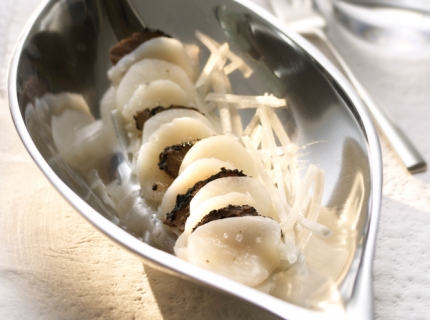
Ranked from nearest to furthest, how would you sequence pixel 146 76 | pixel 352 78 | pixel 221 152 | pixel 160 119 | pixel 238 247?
pixel 238 247 → pixel 221 152 → pixel 160 119 → pixel 146 76 → pixel 352 78

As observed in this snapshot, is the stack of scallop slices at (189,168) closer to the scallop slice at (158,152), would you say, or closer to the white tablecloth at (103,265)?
the scallop slice at (158,152)

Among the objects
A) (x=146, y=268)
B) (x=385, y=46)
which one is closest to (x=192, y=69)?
(x=146, y=268)

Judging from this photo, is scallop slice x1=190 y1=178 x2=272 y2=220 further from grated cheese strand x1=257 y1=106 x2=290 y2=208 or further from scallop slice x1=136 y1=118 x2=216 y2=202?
scallop slice x1=136 y1=118 x2=216 y2=202

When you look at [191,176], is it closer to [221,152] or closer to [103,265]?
[221,152]

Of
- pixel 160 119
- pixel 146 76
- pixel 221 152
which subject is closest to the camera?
pixel 221 152

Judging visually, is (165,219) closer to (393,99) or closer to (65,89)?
(65,89)

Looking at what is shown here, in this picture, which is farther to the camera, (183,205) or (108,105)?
(108,105)

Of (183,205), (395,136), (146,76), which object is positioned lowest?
(395,136)

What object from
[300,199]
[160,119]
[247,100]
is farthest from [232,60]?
[300,199]
